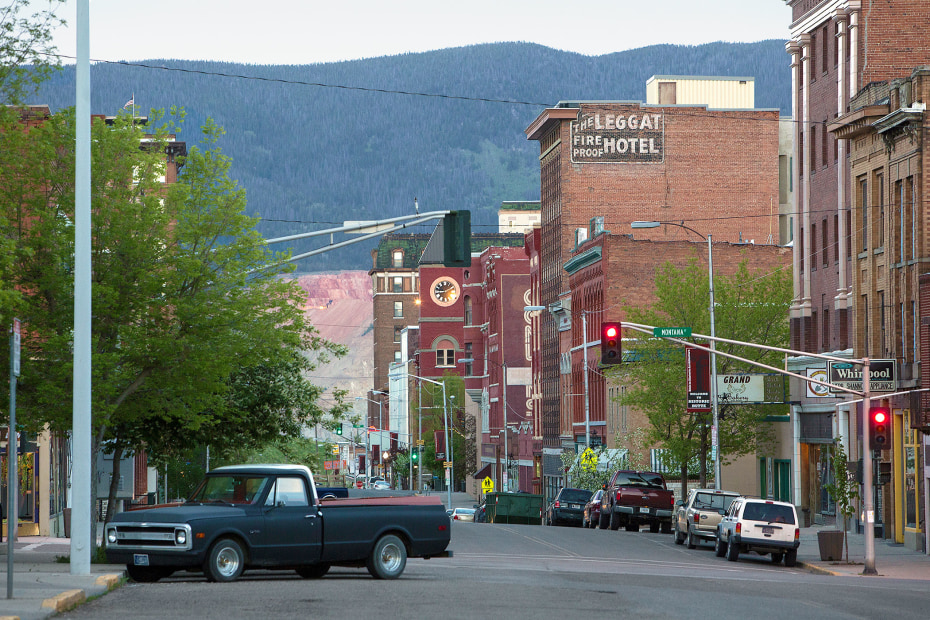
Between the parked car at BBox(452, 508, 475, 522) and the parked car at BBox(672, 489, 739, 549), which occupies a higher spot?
the parked car at BBox(672, 489, 739, 549)

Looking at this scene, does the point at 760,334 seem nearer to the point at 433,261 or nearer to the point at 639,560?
the point at 639,560

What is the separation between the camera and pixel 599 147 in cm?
9638

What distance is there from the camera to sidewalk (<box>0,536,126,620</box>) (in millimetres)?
17000

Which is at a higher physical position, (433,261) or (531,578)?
(433,261)

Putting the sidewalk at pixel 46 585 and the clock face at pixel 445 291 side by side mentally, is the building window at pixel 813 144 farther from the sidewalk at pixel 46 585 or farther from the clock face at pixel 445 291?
the clock face at pixel 445 291

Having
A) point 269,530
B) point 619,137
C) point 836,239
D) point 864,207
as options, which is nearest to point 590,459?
point 836,239

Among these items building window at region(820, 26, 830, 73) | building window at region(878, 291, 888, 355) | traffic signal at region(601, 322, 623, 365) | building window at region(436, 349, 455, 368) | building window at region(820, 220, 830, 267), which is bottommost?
traffic signal at region(601, 322, 623, 365)

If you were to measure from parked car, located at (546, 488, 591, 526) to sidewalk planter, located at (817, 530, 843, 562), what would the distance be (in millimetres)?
24139

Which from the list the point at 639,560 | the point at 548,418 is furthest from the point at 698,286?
the point at 548,418

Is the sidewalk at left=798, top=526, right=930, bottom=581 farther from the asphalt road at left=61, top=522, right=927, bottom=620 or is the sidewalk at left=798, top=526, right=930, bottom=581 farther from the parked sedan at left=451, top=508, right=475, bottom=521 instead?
the parked sedan at left=451, top=508, right=475, bottom=521

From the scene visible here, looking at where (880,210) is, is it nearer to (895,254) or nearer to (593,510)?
(895,254)

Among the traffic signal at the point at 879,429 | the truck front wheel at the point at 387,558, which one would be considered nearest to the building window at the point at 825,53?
the traffic signal at the point at 879,429

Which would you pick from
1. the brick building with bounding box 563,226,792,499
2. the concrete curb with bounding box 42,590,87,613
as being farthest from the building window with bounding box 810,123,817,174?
the concrete curb with bounding box 42,590,87,613

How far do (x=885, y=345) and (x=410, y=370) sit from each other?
130 meters
